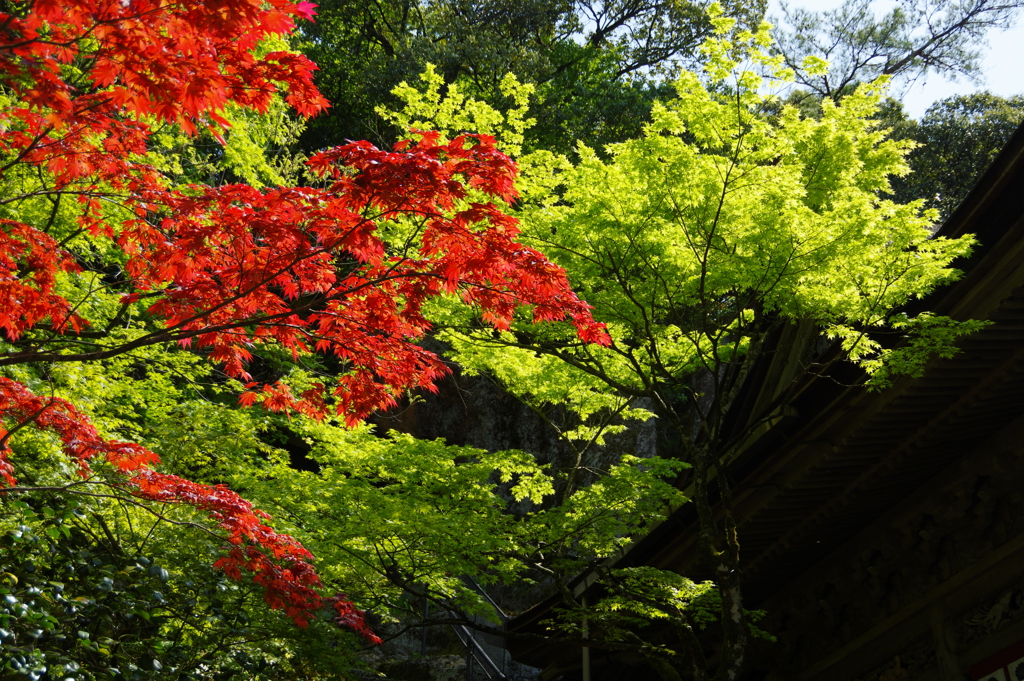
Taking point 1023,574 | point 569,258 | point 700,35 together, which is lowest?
point 1023,574

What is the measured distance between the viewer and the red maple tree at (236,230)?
358 cm

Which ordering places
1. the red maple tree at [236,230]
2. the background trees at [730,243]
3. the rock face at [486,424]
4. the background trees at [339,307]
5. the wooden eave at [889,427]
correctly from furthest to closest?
1. the rock face at [486,424]
2. the background trees at [730,243]
3. the wooden eave at [889,427]
4. the background trees at [339,307]
5. the red maple tree at [236,230]

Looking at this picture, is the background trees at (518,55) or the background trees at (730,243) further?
the background trees at (518,55)

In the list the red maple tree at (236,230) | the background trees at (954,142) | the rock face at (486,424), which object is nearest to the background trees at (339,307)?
the red maple tree at (236,230)

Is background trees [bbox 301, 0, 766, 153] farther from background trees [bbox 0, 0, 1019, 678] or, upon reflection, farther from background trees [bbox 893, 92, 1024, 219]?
background trees [bbox 0, 0, 1019, 678]

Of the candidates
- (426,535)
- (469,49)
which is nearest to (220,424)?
(426,535)

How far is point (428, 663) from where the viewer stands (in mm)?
13664

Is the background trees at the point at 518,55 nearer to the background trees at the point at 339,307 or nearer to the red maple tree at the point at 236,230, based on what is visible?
the background trees at the point at 339,307

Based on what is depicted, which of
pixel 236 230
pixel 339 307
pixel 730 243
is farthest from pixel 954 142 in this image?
pixel 236 230

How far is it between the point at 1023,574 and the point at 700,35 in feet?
63.0

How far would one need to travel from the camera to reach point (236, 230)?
14.2 ft

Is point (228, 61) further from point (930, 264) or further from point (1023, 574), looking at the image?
point (1023, 574)

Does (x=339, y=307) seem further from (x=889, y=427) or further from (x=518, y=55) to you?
(x=518, y=55)

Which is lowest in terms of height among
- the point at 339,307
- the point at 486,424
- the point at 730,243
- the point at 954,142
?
the point at 339,307
